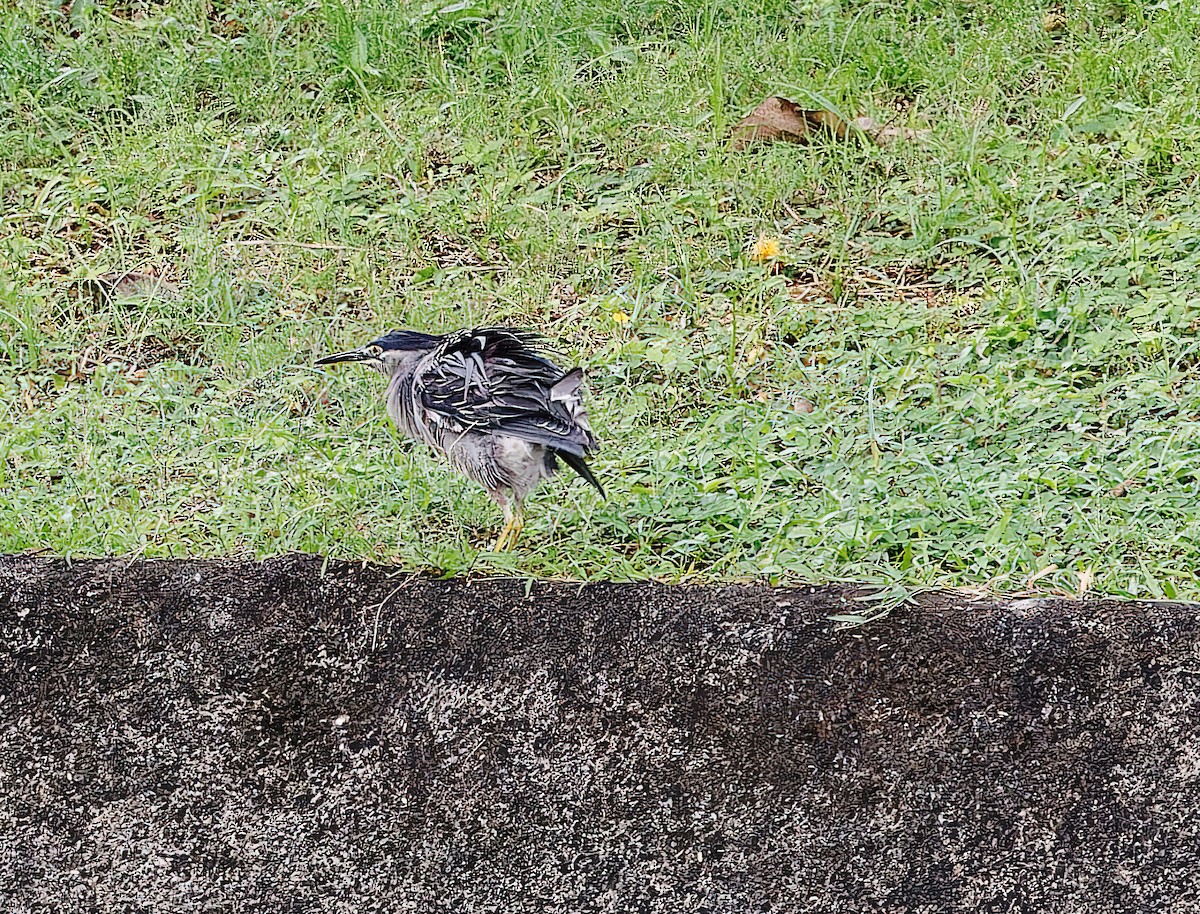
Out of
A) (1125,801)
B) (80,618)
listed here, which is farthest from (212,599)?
(1125,801)

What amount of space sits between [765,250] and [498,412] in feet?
6.62

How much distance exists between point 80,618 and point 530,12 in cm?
409

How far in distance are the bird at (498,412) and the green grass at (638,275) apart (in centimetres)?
22

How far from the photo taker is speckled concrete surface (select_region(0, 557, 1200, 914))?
2883 millimetres

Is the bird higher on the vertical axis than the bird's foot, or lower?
higher

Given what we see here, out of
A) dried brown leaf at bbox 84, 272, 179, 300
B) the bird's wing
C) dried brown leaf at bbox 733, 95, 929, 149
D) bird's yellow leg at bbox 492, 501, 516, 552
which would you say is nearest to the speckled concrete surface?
bird's yellow leg at bbox 492, 501, 516, 552

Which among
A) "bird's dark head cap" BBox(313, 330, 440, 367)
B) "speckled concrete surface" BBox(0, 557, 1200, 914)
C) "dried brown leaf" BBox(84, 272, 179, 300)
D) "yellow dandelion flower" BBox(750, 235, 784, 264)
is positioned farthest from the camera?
"dried brown leaf" BBox(84, 272, 179, 300)

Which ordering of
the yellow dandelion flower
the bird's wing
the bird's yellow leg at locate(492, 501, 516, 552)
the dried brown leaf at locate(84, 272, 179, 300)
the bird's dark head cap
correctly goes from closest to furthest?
the bird's wing, the bird's yellow leg at locate(492, 501, 516, 552), the bird's dark head cap, the yellow dandelion flower, the dried brown leaf at locate(84, 272, 179, 300)

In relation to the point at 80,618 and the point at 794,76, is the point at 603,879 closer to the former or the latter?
the point at 80,618

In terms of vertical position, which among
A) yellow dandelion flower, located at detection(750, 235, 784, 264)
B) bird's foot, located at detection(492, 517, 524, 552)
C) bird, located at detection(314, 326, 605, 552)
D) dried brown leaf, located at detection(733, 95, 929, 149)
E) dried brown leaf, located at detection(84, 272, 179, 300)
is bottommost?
yellow dandelion flower, located at detection(750, 235, 784, 264)

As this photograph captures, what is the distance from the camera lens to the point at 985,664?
2.96 meters

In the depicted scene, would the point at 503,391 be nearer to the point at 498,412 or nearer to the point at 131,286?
the point at 498,412

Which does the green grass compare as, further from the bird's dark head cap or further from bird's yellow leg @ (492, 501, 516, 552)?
the bird's dark head cap

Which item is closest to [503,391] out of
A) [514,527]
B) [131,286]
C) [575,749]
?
[514,527]
